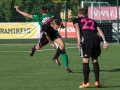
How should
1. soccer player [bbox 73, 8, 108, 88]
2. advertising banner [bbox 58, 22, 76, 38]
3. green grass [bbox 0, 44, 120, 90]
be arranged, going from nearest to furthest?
soccer player [bbox 73, 8, 108, 88] < green grass [bbox 0, 44, 120, 90] < advertising banner [bbox 58, 22, 76, 38]

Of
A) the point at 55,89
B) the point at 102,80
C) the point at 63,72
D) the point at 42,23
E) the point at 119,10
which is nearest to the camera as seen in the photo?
the point at 55,89

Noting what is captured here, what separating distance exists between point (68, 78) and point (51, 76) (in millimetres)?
630

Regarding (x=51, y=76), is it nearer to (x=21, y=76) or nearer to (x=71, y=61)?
(x=21, y=76)

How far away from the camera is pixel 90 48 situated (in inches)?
460

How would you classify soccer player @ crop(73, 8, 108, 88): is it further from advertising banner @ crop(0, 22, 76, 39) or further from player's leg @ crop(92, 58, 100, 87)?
advertising banner @ crop(0, 22, 76, 39)

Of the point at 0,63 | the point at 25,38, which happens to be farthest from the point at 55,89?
the point at 25,38

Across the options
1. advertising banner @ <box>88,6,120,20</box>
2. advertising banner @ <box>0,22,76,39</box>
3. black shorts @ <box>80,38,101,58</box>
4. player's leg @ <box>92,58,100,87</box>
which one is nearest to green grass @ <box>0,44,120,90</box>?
player's leg @ <box>92,58,100,87</box>

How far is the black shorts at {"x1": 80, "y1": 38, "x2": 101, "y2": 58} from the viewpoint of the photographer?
11680mm

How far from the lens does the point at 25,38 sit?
33.5 meters

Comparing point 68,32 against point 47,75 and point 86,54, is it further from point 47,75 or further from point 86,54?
point 86,54

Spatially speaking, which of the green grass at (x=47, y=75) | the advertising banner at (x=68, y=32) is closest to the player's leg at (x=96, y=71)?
the green grass at (x=47, y=75)

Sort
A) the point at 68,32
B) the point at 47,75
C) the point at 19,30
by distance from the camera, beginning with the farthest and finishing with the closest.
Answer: the point at 68,32, the point at 19,30, the point at 47,75

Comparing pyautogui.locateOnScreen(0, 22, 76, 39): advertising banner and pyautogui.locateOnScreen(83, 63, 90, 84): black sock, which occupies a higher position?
pyautogui.locateOnScreen(83, 63, 90, 84): black sock

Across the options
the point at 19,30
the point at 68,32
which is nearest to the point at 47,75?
the point at 19,30
